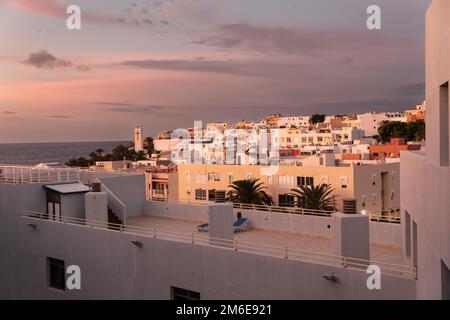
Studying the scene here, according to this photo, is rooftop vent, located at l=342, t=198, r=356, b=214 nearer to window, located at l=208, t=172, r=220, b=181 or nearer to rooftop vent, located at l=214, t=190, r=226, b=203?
rooftop vent, located at l=214, t=190, r=226, b=203

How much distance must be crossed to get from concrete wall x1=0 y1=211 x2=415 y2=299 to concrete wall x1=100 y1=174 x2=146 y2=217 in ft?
13.0

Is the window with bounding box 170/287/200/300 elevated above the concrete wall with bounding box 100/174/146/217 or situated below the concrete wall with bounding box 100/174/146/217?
below

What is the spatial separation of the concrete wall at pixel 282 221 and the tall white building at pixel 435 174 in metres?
5.45

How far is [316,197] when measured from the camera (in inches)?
1422

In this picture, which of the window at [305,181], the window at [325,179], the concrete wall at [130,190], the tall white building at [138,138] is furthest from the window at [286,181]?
the tall white building at [138,138]

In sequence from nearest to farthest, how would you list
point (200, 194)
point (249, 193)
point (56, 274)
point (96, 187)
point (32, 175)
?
1. point (56, 274)
2. point (96, 187)
3. point (32, 175)
4. point (249, 193)
5. point (200, 194)

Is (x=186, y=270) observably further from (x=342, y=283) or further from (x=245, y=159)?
(x=245, y=159)

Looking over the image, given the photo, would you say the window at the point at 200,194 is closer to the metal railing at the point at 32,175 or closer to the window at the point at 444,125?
the metal railing at the point at 32,175

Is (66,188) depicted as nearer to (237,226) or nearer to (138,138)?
(237,226)

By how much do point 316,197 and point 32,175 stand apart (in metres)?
21.4

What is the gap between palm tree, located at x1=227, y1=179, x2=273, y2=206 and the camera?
131ft

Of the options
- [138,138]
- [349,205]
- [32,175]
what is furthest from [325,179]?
[138,138]

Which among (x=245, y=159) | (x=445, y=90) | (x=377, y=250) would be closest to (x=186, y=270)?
(x=377, y=250)

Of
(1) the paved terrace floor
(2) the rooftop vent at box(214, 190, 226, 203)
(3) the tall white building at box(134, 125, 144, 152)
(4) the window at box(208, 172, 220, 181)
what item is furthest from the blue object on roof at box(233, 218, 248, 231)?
(3) the tall white building at box(134, 125, 144, 152)
